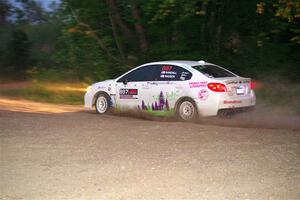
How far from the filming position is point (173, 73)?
13211 millimetres

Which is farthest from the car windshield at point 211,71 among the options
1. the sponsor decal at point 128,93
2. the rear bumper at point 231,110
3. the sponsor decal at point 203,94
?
the sponsor decal at point 128,93

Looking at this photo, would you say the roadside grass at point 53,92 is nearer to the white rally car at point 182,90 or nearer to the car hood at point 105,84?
the car hood at point 105,84

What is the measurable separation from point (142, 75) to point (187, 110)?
1734mm

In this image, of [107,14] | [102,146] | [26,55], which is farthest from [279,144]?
[26,55]

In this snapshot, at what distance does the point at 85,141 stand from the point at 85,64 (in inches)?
495

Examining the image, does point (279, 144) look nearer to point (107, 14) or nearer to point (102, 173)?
point (102, 173)

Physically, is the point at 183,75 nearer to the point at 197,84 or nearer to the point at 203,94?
the point at 197,84

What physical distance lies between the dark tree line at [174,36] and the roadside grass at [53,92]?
80 centimetres

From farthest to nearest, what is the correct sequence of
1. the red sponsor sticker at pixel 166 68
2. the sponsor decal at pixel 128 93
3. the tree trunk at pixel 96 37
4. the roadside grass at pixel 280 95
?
the tree trunk at pixel 96 37 → the roadside grass at pixel 280 95 → the sponsor decal at pixel 128 93 → the red sponsor sticker at pixel 166 68

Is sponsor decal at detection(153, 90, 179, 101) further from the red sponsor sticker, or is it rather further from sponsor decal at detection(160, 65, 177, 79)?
the red sponsor sticker

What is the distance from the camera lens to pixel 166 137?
1010 cm

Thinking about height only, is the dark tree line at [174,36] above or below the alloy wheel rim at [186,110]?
above

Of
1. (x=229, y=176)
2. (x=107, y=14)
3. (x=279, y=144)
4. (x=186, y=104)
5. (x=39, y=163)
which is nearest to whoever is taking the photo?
(x=229, y=176)

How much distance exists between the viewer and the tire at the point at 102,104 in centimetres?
1458
